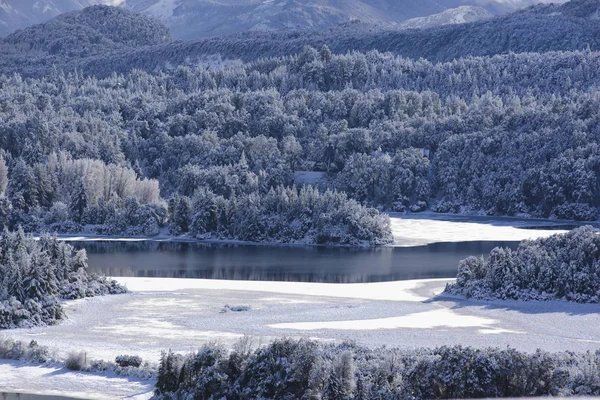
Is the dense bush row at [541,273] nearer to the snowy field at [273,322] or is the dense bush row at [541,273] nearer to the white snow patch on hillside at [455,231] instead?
the snowy field at [273,322]

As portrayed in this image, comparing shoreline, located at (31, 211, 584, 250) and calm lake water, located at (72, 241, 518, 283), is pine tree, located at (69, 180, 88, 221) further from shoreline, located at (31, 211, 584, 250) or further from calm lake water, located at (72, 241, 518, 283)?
calm lake water, located at (72, 241, 518, 283)

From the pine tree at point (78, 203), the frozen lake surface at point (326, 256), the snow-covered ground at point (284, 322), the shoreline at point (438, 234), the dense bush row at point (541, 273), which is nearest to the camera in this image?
the snow-covered ground at point (284, 322)

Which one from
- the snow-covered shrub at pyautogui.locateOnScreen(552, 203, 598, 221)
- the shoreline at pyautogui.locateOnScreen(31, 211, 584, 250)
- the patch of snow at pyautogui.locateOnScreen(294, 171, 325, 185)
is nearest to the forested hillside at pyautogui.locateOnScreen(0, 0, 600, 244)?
the snow-covered shrub at pyautogui.locateOnScreen(552, 203, 598, 221)

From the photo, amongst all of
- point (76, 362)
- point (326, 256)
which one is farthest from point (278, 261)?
point (76, 362)

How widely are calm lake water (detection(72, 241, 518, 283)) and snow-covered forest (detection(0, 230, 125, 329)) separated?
10.5m

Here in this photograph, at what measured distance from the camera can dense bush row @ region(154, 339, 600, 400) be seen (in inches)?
1519

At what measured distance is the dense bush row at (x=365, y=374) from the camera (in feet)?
127

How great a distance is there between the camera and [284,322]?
53812 mm

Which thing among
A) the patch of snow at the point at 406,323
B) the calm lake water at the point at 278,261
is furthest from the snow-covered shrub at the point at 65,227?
the patch of snow at the point at 406,323

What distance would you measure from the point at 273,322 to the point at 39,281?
13.2m

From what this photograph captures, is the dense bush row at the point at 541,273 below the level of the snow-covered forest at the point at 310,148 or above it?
below

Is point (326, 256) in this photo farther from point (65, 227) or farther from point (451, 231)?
point (65, 227)

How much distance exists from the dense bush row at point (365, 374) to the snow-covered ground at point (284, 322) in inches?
126

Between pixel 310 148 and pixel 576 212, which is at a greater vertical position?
pixel 310 148
